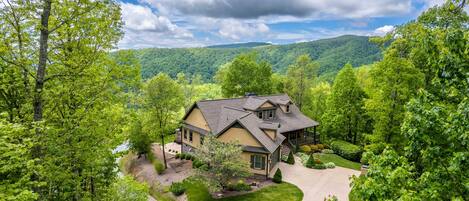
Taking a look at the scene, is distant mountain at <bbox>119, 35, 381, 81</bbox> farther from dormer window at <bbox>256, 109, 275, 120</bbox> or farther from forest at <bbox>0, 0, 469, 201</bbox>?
forest at <bbox>0, 0, 469, 201</bbox>

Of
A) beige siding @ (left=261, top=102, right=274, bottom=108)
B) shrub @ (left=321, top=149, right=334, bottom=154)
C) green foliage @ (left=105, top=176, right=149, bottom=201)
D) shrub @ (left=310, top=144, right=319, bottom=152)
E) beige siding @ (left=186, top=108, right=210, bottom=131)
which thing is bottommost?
shrub @ (left=321, top=149, right=334, bottom=154)

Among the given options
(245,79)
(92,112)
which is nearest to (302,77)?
(245,79)

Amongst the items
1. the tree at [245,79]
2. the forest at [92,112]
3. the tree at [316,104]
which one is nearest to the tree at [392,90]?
the forest at [92,112]

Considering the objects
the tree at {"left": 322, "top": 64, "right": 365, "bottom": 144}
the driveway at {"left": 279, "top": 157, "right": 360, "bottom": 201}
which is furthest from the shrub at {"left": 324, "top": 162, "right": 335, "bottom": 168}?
the tree at {"left": 322, "top": 64, "right": 365, "bottom": 144}

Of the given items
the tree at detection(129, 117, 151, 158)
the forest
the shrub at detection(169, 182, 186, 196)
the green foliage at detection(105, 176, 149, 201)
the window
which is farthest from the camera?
the tree at detection(129, 117, 151, 158)

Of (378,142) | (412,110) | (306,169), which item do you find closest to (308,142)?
(306,169)

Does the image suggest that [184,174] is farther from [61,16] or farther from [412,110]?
[412,110]

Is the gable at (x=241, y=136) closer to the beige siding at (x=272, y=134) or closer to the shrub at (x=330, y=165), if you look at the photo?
the beige siding at (x=272, y=134)
